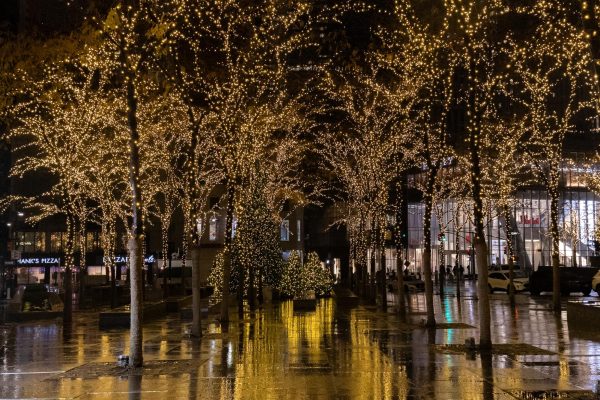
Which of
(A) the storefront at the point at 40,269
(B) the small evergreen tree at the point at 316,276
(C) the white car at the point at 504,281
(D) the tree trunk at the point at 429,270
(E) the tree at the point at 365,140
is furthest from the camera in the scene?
(A) the storefront at the point at 40,269

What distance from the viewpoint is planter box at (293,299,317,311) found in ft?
109

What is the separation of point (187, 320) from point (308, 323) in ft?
17.3

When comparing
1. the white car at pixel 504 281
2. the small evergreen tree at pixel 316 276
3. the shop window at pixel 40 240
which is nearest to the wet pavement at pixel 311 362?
the small evergreen tree at pixel 316 276

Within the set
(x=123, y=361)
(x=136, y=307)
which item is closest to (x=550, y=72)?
(x=136, y=307)

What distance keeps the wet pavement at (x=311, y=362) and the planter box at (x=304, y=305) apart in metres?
7.87

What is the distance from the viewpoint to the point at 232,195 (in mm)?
23547

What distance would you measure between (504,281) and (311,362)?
38.1 meters

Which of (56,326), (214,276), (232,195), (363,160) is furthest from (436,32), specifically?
(214,276)

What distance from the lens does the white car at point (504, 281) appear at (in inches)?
1941

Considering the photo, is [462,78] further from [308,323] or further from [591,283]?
[591,283]

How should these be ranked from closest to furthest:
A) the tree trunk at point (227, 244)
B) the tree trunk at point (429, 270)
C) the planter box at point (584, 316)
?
the planter box at point (584, 316)
the tree trunk at point (429, 270)
the tree trunk at point (227, 244)

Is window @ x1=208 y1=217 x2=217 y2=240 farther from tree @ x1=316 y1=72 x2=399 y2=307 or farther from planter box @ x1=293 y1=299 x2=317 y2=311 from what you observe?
planter box @ x1=293 y1=299 x2=317 y2=311

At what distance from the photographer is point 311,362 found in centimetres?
1519

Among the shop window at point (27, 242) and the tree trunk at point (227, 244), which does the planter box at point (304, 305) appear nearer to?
the tree trunk at point (227, 244)
